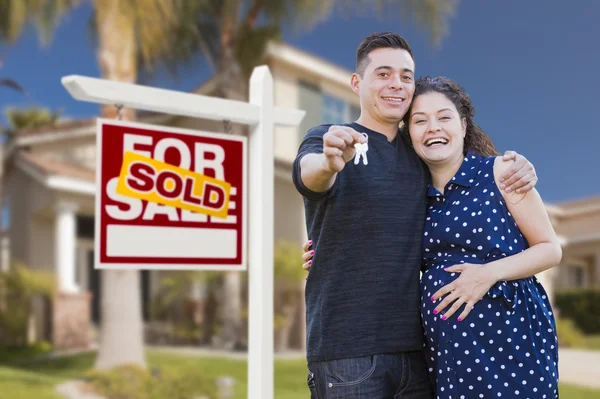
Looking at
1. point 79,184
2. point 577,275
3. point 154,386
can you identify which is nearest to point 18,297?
point 79,184

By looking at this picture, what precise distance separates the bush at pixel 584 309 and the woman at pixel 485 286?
839 inches

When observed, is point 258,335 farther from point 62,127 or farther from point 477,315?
point 62,127

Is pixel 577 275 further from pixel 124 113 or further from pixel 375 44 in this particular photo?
pixel 375 44

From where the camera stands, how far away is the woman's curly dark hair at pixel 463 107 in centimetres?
247

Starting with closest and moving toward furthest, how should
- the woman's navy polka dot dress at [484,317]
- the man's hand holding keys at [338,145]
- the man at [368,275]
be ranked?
the man's hand holding keys at [338,145], the woman's navy polka dot dress at [484,317], the man at [368,275]

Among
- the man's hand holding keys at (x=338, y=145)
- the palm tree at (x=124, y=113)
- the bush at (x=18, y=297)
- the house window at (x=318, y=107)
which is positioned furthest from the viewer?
the house window at (x=318, y=107)

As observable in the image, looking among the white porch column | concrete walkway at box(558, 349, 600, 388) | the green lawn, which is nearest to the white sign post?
the green lawn

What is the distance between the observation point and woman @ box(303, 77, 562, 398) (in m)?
2.18

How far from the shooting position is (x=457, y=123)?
2434mm

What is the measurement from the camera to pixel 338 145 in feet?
6.76

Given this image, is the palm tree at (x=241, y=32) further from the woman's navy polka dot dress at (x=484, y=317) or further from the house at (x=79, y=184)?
the woman's navy polka dot dress at (x=484, y=317)

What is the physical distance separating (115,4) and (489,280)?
920cm

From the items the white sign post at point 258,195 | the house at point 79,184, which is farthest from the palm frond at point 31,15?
the white sign post at point 258,195

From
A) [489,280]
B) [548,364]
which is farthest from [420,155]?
[548,364]
